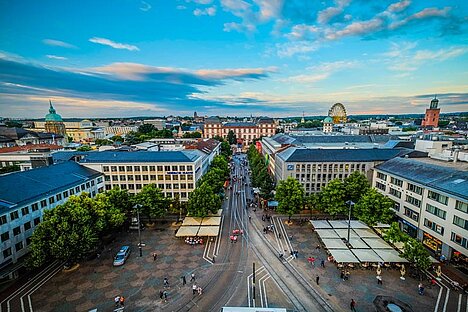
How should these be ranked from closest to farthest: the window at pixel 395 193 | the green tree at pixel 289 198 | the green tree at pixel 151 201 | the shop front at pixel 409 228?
the shop front at pixel 409 228 < the window at pixel 395 193 < the green tree at pixel 151 201 < the green tree at pixel 289 198

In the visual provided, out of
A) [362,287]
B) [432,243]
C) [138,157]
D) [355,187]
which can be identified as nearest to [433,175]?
[432,243]

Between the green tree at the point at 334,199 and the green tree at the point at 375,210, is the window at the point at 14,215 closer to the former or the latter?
the green tree at the point at 334,199

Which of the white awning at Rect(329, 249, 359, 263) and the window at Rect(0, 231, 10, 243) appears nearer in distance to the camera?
the window at Rect(0, 231, 10, 243)

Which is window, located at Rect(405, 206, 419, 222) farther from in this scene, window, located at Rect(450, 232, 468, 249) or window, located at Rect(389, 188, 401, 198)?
window, located at Rect(450, 232, 468, 249)

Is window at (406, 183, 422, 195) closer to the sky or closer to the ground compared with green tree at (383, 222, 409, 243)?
closer to the sky

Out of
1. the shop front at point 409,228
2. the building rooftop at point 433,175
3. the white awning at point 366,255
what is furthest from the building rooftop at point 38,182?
the shop front at point 409,228

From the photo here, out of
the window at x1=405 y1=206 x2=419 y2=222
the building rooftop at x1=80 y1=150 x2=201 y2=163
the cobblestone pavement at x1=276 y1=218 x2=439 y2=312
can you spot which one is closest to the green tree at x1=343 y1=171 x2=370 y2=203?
the window at x1=405 y1=206 x2=419 y2=222
